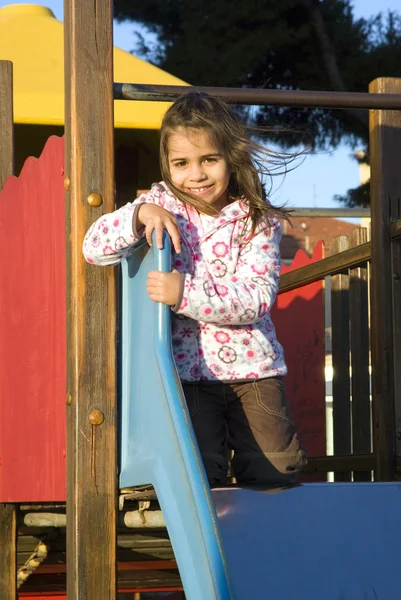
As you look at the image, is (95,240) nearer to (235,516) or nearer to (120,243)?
(120,243)

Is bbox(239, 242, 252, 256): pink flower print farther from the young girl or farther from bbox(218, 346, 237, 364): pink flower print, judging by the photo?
bbox(218, 346, 237, 364): pink flower print

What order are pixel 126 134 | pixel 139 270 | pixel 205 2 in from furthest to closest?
pixel 205 2, pixel 126 134, pixel 139 270

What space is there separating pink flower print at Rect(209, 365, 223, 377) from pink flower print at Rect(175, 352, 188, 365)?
0.20 ft

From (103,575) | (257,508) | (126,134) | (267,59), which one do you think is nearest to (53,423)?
(103,575)

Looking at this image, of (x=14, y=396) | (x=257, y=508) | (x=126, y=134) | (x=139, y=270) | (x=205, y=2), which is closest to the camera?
(x=257, y=508)

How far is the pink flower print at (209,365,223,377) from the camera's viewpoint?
8.36 feet

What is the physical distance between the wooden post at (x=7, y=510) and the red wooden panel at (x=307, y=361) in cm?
218

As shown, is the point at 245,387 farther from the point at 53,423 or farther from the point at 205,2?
the point at 205,2

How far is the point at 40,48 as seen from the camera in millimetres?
7328

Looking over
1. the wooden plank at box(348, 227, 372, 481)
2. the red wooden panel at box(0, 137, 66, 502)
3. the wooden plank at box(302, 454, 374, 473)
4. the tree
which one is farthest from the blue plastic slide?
the tree

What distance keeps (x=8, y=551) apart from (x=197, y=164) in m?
1.81

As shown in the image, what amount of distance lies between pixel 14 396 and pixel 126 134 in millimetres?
3431

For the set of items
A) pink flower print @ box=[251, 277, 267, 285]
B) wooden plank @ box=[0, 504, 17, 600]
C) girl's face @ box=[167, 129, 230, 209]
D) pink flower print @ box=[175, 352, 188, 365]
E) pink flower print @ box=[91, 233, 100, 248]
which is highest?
girl's face @ box=[167, 129, 230, 209]

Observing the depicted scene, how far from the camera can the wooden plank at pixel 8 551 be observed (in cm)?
371
